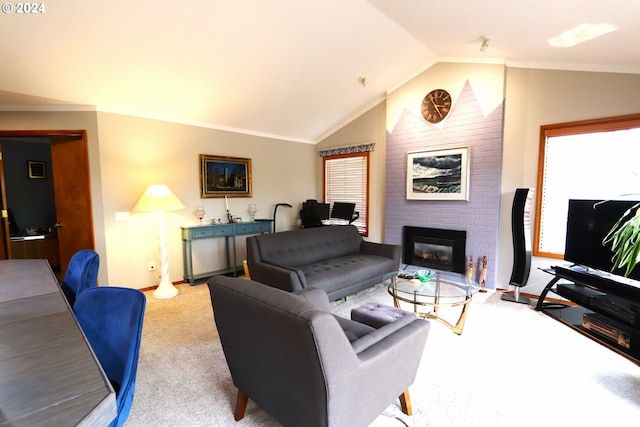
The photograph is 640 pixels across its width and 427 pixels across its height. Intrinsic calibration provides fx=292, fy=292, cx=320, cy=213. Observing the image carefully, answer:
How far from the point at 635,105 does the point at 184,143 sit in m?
5.63

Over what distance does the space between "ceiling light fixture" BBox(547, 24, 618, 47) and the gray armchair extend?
3005 millimetres

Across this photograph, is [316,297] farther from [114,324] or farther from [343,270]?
[343,270]

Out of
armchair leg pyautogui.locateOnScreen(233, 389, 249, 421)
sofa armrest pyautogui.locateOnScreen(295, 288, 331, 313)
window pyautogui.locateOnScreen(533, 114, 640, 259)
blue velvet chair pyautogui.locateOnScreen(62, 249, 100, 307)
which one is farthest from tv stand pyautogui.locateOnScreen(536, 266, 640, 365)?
blue velvet chair pyautogui.locateOnScreen(62, 249, 100, 307)

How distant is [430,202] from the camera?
463 cm

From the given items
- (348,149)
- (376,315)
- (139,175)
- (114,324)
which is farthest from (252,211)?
(114,324)

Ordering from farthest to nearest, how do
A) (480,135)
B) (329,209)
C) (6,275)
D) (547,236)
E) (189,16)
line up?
1. (329,209)
2. (480,135)
3. (547,236)
4. (189,16)
5. (6,275)

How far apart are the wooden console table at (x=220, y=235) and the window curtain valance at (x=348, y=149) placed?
1.93m

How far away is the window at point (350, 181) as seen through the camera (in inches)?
220

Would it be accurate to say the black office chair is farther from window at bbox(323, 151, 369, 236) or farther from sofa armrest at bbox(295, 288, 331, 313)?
sofa armrest at bbox(295, 288, 331, 313)

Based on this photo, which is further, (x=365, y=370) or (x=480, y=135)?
(x=480, y=135)

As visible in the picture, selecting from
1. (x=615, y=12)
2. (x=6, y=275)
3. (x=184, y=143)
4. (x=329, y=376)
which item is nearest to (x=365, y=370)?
(x=329, y=376)

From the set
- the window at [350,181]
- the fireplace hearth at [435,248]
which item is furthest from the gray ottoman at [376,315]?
the window at [350,181]

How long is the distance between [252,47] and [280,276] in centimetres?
261

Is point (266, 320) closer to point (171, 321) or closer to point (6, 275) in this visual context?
point (6, 275)
